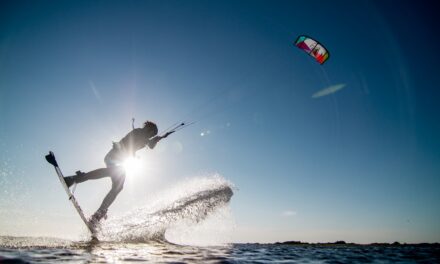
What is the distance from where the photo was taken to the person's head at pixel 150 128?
14.1 metres

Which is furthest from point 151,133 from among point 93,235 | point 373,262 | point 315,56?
point 315,56

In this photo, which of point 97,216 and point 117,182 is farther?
point 117,182

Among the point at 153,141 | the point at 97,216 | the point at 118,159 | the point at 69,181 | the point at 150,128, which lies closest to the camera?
the point at 69,181

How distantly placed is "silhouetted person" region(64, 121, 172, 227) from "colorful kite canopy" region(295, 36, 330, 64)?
51.4 ft

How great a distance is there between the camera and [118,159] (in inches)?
540

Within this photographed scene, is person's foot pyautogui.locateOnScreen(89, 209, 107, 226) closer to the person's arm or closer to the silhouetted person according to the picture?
the silhouetted person

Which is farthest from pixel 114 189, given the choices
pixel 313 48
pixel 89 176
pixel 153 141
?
pixel 313 48

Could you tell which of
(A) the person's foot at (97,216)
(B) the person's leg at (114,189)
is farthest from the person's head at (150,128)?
(A) the person's foot at (97,216)

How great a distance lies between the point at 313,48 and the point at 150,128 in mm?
16659

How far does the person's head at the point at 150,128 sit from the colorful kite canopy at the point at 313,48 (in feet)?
50.2

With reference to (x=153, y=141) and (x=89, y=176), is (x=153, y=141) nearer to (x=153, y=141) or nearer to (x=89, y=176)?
(x=153, y=141)

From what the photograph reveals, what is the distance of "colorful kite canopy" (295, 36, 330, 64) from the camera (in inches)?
949

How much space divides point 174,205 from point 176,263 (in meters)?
9.72

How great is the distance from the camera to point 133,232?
12898 mm
